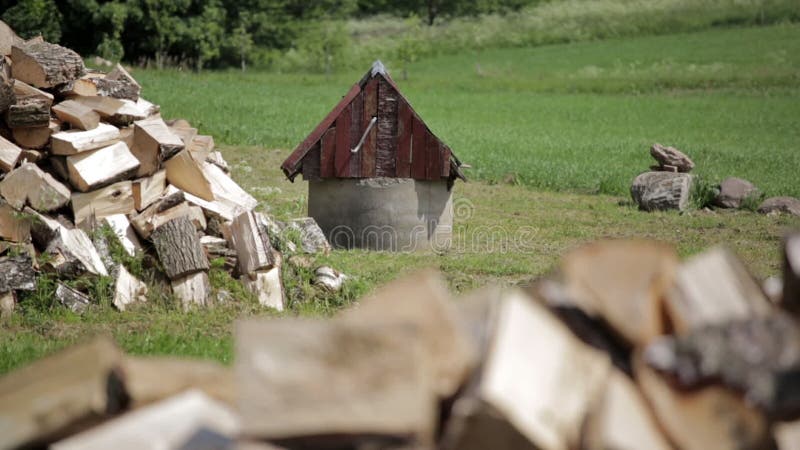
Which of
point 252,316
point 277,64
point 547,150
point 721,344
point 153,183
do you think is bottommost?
point 277,64

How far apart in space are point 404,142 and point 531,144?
13.1 m

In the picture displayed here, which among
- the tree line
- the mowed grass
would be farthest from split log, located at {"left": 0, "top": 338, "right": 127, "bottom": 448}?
the tree line

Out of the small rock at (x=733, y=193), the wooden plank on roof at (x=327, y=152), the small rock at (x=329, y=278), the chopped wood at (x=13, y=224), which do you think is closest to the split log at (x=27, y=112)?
the chopped wood at (x=13, y=224)

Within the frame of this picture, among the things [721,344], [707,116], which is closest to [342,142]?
[721,344]

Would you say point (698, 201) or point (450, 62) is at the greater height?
point (698, 201)

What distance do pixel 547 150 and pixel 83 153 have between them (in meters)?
16.2

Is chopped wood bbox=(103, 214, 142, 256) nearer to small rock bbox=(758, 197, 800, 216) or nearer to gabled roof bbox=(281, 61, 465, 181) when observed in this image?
gabled roof bbox=(281, 61, 465, 181)

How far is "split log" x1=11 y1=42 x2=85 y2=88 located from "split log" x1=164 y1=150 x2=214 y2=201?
4.15 ft

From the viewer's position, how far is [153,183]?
9.50 metres

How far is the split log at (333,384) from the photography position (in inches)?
122

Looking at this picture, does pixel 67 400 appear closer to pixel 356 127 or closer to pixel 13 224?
pixel 13 224

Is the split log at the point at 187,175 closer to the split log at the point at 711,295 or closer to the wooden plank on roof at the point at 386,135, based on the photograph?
the wooden plank on roof at the point at 386,135

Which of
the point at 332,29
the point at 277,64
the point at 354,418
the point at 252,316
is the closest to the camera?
the point at 354,418

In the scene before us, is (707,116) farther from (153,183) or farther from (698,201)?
(153,183)
